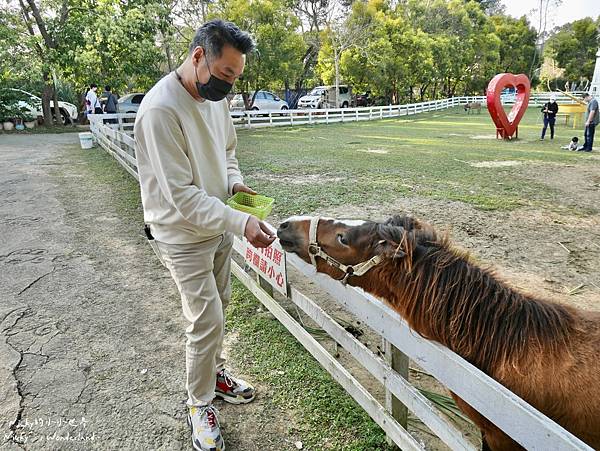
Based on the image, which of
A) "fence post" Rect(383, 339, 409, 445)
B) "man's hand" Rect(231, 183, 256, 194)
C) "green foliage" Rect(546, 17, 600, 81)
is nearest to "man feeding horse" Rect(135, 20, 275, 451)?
"man's hand" Rect(231, 183, 256, 194)

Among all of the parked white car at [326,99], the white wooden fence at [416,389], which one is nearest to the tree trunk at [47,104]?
the parked white car at [326,99]

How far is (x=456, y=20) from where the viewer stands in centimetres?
3778

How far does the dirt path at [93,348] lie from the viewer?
2.47 meters

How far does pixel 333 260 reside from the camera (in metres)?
Result: 2.05

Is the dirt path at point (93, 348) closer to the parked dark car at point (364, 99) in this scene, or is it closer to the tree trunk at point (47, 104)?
the tree trunk at point (47, 104)

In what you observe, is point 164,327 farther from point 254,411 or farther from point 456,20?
point 456,20

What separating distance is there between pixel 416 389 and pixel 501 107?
15.5 meters

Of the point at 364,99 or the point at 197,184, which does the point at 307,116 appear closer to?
the point at 364,99

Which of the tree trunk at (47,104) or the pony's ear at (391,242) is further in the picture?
the tree trunk at (47,104)

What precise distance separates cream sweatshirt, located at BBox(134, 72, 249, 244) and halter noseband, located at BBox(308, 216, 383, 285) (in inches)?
13.6

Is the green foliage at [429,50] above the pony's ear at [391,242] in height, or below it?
above

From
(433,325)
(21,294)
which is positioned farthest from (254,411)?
(21,294)

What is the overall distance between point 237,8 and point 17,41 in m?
9.94

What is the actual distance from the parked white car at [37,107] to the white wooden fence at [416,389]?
847 inches
